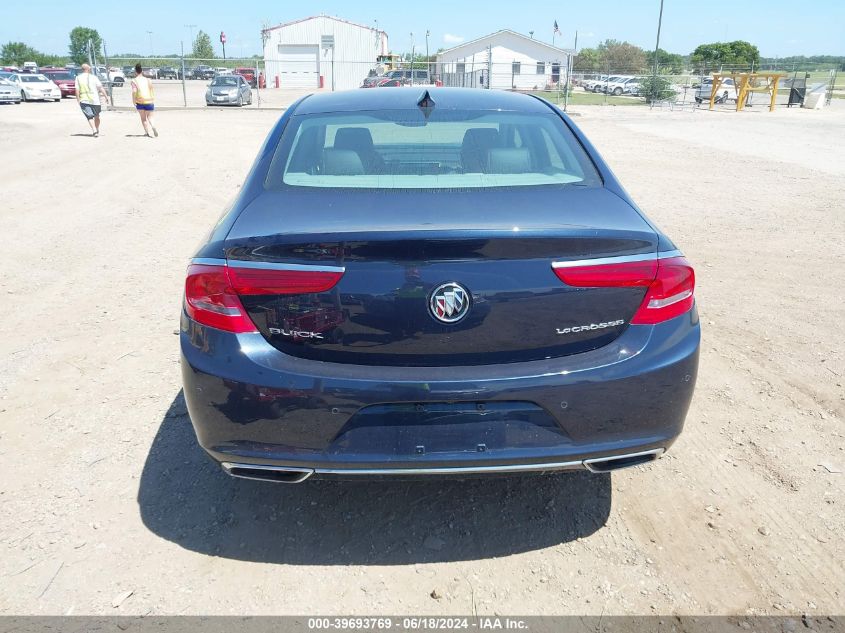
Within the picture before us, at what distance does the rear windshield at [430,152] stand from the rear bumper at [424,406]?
84 cm

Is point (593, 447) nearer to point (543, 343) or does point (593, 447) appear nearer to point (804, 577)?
point (543, 343)

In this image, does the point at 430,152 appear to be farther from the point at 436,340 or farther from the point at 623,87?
the point at 623,87

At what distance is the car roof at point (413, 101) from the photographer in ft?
11.7

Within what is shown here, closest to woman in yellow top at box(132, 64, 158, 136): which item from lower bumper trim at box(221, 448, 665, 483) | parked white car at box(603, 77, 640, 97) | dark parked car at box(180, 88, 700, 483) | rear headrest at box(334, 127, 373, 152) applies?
rear headrest at box(334, 127, 373, 152)

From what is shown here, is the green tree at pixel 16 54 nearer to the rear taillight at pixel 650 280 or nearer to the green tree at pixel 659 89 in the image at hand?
the green tree at pixel 659 89

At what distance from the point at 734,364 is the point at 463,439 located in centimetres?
276

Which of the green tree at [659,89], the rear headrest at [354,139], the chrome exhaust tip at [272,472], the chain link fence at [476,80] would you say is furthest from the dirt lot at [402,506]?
the green tree at [659,89]

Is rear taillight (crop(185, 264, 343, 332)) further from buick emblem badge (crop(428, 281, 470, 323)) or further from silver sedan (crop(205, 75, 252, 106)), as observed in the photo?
silver sedan (crop(205, 75, 252, 106))

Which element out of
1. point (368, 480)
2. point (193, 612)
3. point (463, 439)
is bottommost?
point (193, 612)

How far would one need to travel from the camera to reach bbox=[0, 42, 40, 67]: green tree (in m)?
81.3

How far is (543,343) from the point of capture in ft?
7.75

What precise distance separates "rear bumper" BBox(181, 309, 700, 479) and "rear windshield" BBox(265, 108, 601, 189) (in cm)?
84

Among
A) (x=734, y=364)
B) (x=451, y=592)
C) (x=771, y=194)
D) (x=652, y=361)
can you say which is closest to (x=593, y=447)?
(x=652, y=361)

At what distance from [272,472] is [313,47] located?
7159 centimetres
